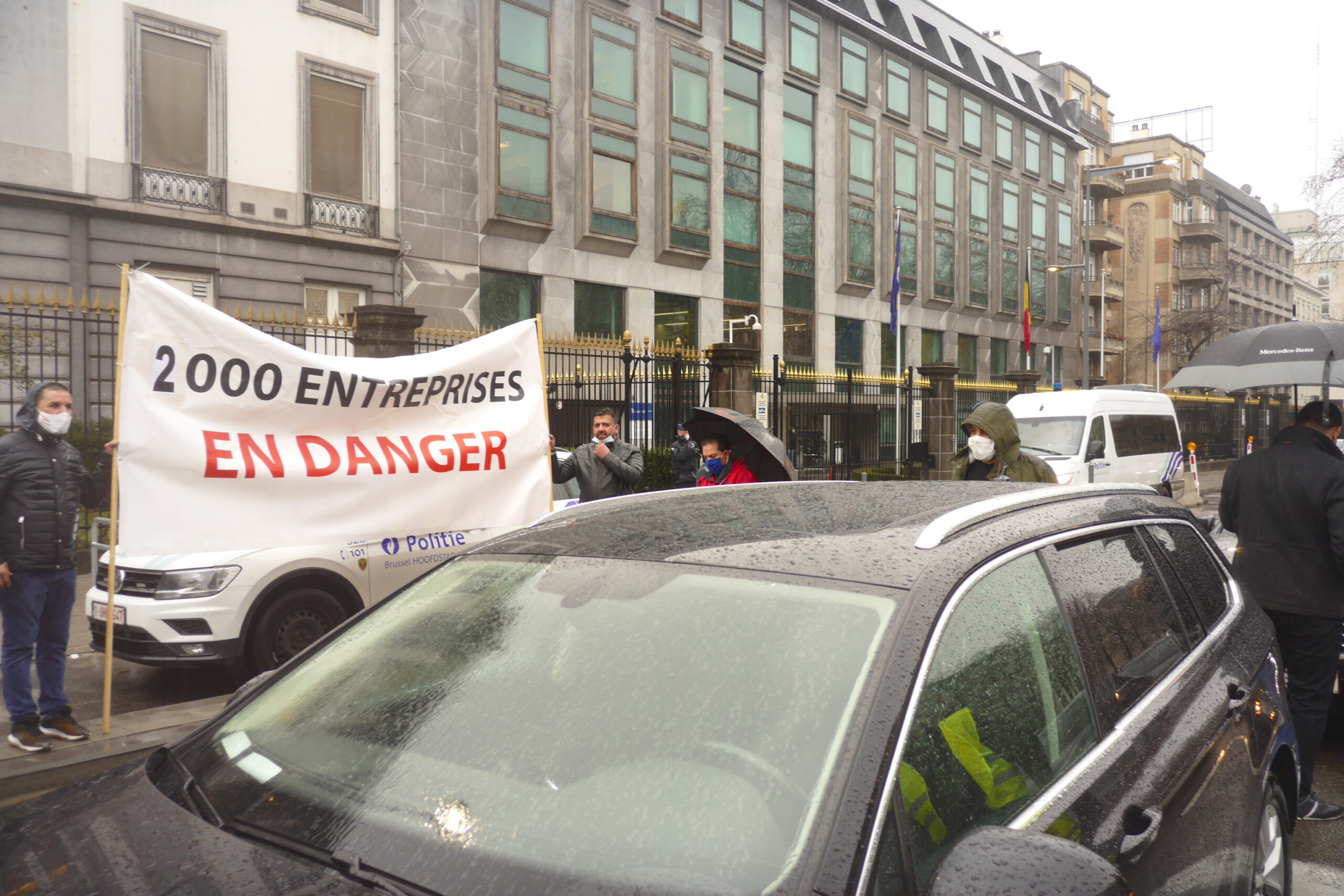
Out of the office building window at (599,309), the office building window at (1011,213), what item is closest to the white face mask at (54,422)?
the office building window at (599,309)

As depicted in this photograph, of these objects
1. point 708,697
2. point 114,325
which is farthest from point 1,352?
point 708,697

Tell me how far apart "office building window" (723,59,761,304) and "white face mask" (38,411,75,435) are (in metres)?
21.5

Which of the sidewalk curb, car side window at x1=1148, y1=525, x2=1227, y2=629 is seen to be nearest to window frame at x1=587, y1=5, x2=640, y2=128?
the sidewalk curb

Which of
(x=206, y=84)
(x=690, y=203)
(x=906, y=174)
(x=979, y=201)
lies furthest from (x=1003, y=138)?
(x=206, y=84)

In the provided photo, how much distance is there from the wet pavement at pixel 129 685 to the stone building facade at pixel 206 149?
334 inches

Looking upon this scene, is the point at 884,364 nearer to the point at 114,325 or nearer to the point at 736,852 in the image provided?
the point at 114,325

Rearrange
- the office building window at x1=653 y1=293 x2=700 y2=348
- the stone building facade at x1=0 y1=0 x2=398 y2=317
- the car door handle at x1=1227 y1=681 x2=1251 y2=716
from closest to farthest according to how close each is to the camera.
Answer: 1. the car door handle at x1=1227 y1=681 x2=1251 y2=716
2. the stone building facade at x1=0 y1=0 x2=398 y2=317
3. the office building window at x1=653 y1=293 x2=700 y2=348

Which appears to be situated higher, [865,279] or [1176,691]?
[865,279]

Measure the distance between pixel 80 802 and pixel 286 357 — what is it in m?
3.87

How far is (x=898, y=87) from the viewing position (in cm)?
3209

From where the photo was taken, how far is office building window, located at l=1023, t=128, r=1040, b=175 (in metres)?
39.0

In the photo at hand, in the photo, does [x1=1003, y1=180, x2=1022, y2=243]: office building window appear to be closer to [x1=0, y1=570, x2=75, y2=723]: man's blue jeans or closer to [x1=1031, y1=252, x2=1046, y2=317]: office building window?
[x1=1031, y1=252, x2=1046, y2=317]: office building window

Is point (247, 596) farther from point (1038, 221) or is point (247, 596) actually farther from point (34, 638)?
point (1038, 221)

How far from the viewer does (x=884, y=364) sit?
32.1m
